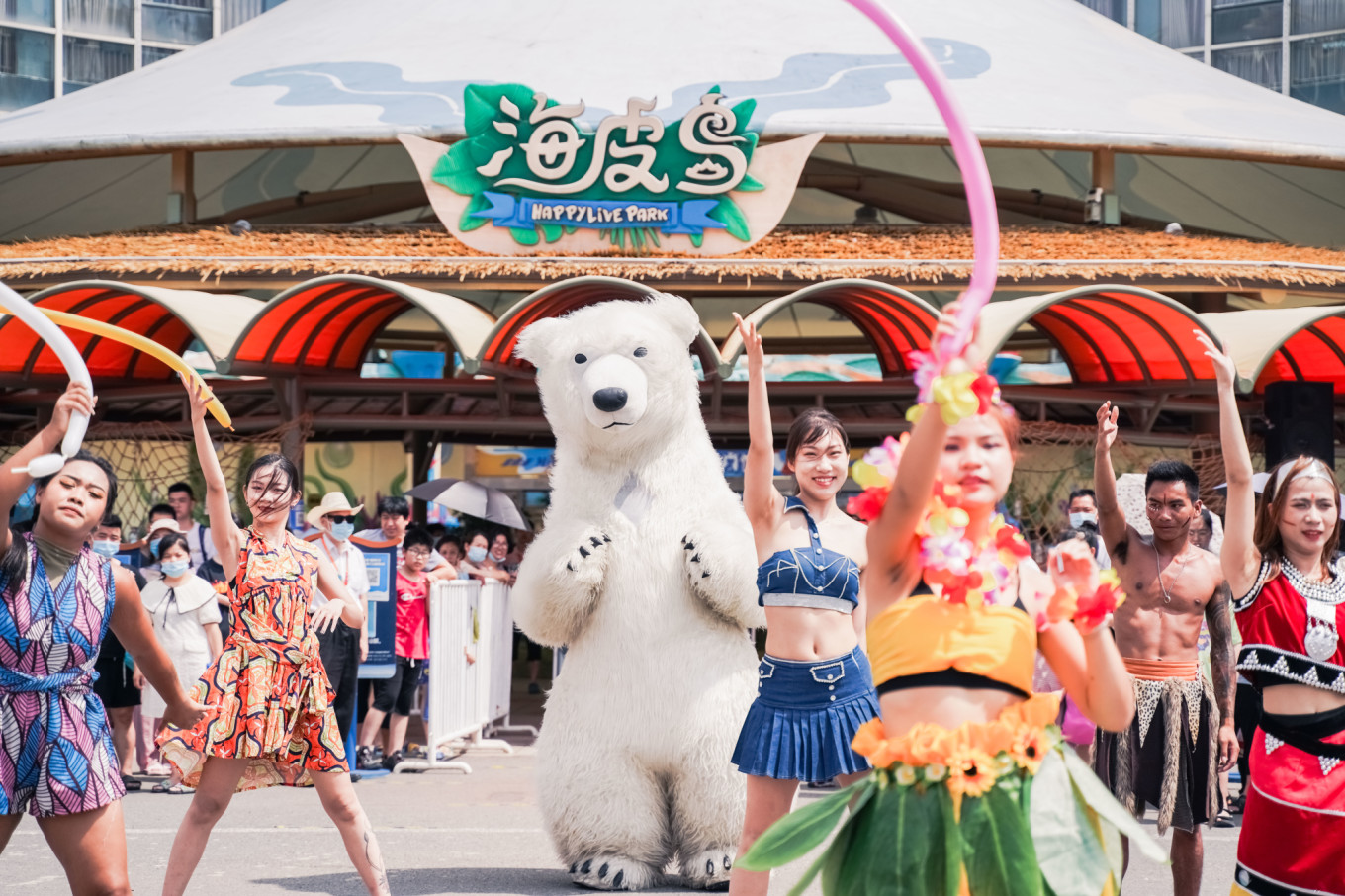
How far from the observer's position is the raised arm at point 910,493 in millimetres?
2775

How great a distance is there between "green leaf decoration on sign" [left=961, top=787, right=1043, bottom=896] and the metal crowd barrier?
258 inches

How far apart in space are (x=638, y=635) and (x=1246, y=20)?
26941mm

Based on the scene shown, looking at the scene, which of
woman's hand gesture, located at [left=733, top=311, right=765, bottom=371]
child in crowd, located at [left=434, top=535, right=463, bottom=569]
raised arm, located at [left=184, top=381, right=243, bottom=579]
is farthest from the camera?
child in crowd, located at [left=434, top=535, right=463, bottom=569]

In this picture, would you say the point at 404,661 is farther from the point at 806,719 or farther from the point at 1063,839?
the point at 1063,839

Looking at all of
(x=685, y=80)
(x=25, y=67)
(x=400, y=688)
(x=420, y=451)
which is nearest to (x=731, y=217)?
(x=420, y=451)

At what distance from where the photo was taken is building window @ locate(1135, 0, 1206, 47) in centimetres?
2898

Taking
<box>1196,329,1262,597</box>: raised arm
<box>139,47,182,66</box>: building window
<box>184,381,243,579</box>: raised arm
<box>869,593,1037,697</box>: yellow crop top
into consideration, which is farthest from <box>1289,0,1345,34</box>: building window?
<box>869,593,1037,697</box>: yellow crop top

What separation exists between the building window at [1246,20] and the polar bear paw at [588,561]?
26413mm

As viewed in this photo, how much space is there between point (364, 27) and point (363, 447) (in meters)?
7.04

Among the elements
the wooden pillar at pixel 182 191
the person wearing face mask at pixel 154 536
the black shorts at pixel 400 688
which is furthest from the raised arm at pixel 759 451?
the wooden pillar at pixel 182 191

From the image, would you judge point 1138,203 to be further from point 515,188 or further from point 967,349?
point 967,349

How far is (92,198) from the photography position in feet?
60.8

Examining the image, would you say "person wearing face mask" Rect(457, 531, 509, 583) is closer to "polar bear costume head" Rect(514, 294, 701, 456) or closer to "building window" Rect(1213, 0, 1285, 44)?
"polar bear costume head" Rect(514, 294, 701, 456)

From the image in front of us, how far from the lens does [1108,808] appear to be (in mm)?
2836
